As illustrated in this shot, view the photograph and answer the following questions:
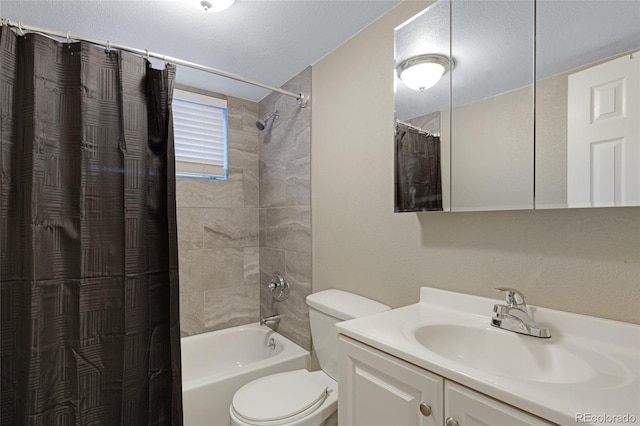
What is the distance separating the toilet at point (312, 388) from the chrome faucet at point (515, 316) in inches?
22.5

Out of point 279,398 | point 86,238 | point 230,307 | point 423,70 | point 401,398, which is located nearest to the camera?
point 401,398

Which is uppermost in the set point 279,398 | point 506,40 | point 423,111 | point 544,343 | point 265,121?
point 265,121

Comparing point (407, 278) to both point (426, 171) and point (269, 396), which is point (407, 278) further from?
point (269, 396)

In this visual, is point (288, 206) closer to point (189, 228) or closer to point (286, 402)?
point (189, 228)

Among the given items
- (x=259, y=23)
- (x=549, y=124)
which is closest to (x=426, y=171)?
(x=549, y=124)

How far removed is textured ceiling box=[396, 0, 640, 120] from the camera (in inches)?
34.5

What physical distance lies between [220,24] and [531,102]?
148 centimetres

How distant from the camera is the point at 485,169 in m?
1.16

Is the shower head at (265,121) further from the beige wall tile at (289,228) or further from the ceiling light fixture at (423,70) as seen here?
the ceiling light fixture at (423,70)

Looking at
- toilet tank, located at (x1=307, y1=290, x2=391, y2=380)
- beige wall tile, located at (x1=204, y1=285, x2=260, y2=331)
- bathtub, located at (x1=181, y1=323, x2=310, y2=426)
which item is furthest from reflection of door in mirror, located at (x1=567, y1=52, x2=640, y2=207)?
beige wall tile, located at (x1=204, y1=285, x2=260, y2=331)

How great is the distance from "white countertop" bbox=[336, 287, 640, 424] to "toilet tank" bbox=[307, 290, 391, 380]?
1.05 feet

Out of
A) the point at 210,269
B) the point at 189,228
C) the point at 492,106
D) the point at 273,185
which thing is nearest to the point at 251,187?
the point at 273,185

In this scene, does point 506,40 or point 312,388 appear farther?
point 312,388

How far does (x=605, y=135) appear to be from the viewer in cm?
87
